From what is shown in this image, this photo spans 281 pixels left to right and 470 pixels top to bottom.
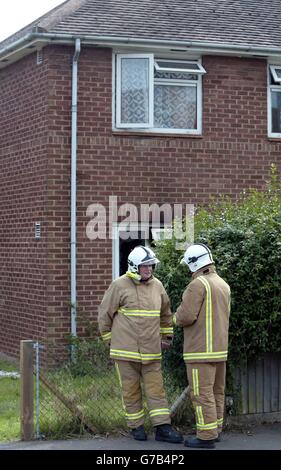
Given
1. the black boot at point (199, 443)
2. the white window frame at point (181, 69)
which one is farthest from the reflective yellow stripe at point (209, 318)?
the white window frame at point (181, 69)

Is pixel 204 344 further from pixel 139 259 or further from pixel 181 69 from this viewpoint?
pixel 181 69

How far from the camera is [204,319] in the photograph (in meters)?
7.71

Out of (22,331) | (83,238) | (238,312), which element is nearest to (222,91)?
(83,238)

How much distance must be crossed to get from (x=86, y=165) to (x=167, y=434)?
580cm

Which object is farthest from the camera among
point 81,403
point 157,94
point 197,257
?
point 157,94

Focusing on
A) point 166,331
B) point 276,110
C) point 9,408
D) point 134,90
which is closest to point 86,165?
point 134,90

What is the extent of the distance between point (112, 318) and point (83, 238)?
4761 millimetres

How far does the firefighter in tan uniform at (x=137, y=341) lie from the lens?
7934mm

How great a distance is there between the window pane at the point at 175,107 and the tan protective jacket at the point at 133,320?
19.0 ft

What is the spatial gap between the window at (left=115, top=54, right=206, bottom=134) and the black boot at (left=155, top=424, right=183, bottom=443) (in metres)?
6.20

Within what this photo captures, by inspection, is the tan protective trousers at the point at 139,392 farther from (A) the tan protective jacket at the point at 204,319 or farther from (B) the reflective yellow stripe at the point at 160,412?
(A) the tan protective jacket at the point at 204,319

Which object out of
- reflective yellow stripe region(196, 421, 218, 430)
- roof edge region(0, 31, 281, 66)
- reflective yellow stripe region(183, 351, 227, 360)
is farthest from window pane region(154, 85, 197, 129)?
reflective yellow stripe region(196, 421, 218, 430)

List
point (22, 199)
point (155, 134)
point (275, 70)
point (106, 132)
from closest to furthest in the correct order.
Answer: point (106, 132)
point (155, 134)
point (22, 199)
point (275, 70)

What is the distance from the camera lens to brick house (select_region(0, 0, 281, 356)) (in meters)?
12.7
